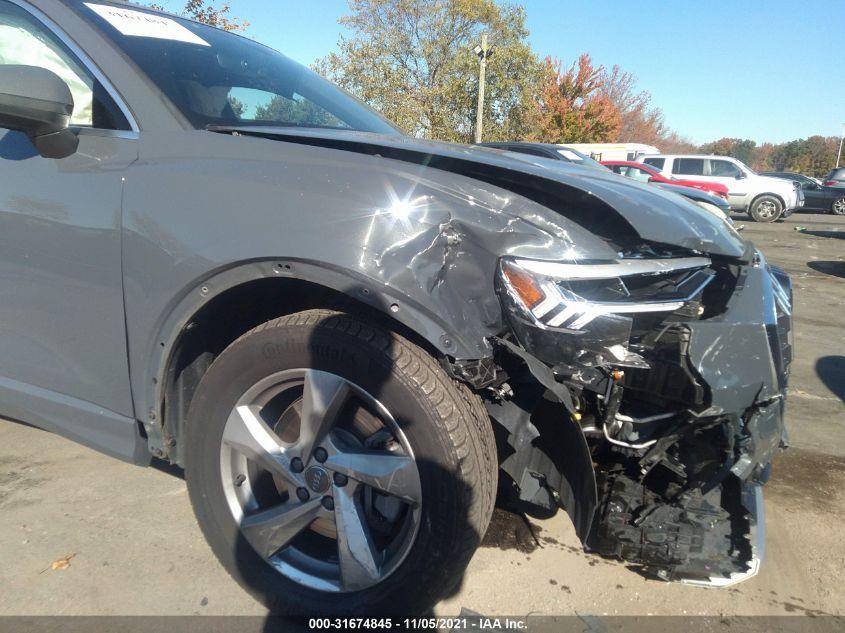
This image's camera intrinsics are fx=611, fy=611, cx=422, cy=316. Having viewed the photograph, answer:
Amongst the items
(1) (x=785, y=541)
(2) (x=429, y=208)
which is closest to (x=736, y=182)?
(1) (x=785, y=541)

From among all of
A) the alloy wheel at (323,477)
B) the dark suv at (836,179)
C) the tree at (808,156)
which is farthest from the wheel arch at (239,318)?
the tree at (808,156)

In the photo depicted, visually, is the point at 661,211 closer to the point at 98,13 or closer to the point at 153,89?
the point at 153,89

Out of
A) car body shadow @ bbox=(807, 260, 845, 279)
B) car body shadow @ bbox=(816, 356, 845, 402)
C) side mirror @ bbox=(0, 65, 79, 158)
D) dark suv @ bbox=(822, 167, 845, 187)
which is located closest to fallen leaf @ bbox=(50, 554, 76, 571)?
side mirror @ bbox=(0, 65, 79, 158)

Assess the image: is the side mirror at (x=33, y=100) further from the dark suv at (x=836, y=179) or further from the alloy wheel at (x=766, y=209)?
the dark suv at (x=836, y=179)

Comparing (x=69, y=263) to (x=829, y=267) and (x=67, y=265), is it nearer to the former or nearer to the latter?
(x=67, y=265)

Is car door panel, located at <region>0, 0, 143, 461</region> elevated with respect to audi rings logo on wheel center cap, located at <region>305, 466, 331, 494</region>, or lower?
elevated

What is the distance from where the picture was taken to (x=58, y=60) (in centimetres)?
231

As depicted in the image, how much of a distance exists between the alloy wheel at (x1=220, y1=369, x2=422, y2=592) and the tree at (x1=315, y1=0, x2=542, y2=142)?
26.4 meters

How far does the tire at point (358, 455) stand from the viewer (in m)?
1.73

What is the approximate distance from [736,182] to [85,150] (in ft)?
67.8

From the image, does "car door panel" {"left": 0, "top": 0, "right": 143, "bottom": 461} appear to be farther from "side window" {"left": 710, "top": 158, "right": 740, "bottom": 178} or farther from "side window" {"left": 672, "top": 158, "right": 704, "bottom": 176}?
"side window" {"left": 710, "top": 158, "right": 740, "bottom": 178}

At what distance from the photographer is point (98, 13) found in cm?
232

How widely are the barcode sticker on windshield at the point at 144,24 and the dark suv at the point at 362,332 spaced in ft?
0.11

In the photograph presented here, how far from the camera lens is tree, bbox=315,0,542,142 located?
27.5 meters
